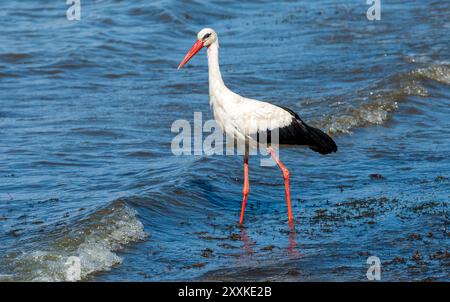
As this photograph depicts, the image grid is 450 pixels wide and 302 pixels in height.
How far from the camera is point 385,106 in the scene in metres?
14.8

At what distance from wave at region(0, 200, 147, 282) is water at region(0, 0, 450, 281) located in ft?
0.08

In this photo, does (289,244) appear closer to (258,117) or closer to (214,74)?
(258,117)

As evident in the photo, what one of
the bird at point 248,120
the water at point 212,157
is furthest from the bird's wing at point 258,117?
the water at point 212,157

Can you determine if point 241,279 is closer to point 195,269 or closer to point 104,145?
point 195,269

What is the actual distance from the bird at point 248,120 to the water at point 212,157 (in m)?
0.74

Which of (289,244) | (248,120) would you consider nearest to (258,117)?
(248,120)

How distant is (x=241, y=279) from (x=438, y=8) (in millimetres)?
15848

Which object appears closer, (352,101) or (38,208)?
(38,208)

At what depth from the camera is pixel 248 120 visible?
9.98m

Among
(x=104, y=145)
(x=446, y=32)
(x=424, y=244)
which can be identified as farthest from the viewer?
(x=446, y=32)

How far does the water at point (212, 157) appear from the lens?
8852mm

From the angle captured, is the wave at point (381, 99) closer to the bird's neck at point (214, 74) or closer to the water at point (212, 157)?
the water at point (212, 157)

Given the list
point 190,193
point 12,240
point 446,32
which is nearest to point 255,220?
point 190,193

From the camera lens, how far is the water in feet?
29.0
